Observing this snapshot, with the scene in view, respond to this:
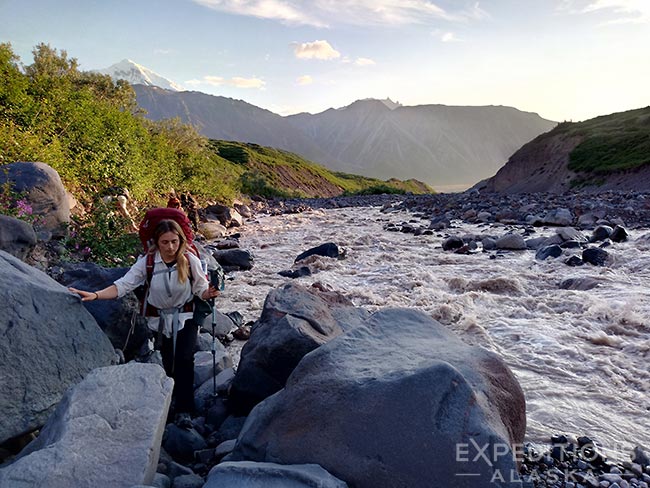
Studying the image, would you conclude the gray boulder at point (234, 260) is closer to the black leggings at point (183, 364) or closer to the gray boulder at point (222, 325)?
the gray boulder at point (222, 325)

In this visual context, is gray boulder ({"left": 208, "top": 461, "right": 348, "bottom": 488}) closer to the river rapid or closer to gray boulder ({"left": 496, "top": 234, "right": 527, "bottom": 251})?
the river rapid

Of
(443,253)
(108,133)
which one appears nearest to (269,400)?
(443,253)

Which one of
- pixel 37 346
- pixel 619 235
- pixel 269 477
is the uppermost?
pixel 619 235

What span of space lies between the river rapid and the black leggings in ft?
9.99

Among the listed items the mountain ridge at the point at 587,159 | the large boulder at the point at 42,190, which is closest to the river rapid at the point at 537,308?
the large boulder at the point at 42,190

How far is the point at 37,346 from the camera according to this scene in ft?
10.2

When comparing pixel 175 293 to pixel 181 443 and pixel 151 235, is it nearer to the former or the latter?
pixel 151 235

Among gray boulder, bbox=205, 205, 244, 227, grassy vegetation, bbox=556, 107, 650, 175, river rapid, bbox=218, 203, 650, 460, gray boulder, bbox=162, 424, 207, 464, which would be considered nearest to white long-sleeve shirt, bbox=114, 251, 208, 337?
gray boulder, bbox=162, 424, 207, 464

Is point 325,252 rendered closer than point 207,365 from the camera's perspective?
No

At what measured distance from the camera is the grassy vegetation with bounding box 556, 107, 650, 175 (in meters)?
35.7

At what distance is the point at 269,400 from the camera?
10.0 feet

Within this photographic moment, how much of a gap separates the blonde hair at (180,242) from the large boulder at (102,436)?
43.4 inches

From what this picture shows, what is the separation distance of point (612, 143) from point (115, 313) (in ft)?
156

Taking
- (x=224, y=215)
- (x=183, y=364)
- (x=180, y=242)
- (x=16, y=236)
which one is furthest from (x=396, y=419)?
(x=224, y=215)
